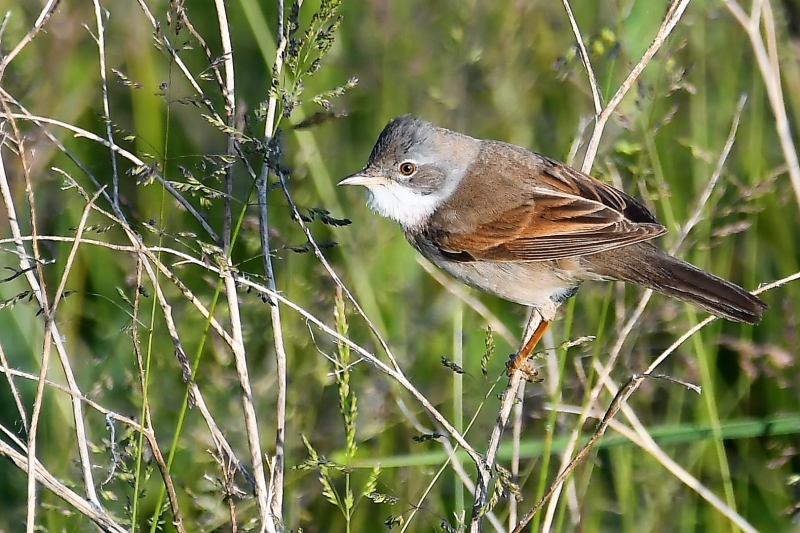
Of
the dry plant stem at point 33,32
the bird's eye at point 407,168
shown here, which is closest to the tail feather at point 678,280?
the bird's eye at point 407,168

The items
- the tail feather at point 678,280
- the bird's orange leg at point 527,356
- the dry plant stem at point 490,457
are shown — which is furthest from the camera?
the bird's orange leg at point 527,356

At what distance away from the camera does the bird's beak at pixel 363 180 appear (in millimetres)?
3707

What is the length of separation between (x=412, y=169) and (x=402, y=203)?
154 millimetres

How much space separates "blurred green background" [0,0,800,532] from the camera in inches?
142

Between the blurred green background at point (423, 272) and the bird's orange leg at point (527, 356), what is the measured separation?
0.18m

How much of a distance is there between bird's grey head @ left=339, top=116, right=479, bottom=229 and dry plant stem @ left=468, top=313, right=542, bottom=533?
37.2 inches

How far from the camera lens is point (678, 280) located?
11.0 feet

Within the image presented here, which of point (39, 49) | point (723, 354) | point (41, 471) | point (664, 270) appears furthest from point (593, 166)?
point (39, 49)

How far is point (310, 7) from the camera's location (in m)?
5.13

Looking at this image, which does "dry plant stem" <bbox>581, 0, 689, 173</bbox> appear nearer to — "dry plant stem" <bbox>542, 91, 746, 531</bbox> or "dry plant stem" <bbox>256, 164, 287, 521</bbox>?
"dry plant stem" <bbox>542, 91, 746, 531</bbox>

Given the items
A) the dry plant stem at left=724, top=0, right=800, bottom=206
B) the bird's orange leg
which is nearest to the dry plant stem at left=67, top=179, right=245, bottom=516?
the bird's orange leg

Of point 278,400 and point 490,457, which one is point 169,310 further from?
point 490,457

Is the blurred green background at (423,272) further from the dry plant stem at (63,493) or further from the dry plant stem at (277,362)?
the dry plant stem at (63,493)

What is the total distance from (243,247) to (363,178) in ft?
3.72
